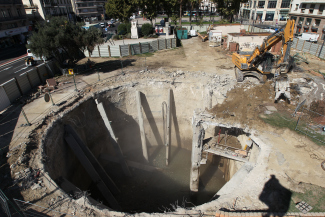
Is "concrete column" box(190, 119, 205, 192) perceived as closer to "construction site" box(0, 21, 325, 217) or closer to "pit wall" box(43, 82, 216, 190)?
"construction site" box(0, 21, 325, 217)

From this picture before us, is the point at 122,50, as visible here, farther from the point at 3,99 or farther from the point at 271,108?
the point at 271,108

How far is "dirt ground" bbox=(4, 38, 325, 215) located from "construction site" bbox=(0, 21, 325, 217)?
70 mm

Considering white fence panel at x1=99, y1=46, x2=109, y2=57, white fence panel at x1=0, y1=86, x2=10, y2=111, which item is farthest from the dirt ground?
white fence panel at x1=0, y1=86, x2=10, y2=111

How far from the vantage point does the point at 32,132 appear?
12578mm

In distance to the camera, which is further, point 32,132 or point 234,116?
point 234,116

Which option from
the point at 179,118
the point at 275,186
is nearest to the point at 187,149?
the point at 179,118

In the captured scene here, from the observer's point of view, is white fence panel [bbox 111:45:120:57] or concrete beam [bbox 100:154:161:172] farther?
white fence panel [bbox 111:45:120:57]

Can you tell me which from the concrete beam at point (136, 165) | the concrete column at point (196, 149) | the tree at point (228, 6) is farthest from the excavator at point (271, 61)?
the tree at point (228, 6)

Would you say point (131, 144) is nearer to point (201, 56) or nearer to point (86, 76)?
point (86, 76)

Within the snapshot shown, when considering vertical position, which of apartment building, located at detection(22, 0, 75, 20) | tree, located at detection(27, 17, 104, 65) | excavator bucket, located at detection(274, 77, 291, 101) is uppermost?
apartment building, located at detection(22, 0, 75, 20)

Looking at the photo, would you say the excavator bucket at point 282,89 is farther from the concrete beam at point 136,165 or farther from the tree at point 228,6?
the tree at point 228,6

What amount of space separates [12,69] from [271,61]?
99.0 ft

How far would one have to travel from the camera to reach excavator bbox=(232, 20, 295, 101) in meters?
14.8

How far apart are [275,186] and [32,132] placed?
45.2 feet
